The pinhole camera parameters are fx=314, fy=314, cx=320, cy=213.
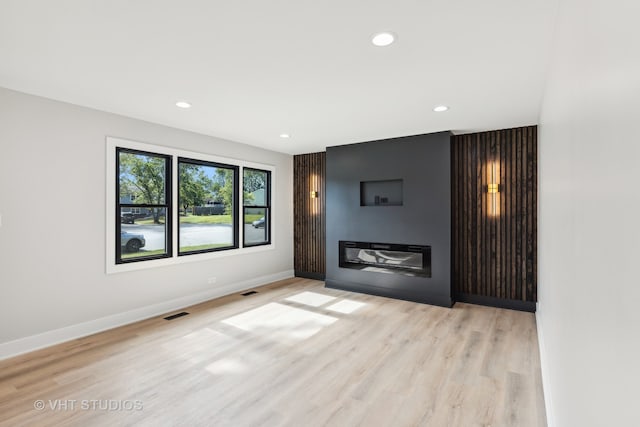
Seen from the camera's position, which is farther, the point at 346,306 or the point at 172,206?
the point at 346,306

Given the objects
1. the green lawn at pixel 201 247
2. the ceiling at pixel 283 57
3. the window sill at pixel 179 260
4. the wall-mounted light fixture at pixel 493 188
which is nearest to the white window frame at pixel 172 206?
the window sill at pixel 179 260

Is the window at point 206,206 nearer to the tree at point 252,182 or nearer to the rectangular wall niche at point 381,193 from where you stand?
the tree at point 252,182

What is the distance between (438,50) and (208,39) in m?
1.62

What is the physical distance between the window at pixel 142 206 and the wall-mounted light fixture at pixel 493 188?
14.8 ft

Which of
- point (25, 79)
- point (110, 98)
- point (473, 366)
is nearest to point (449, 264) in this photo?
point (473, 366)

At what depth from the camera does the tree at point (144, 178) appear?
13.0 feet

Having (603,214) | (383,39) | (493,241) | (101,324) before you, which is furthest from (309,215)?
(603,214)

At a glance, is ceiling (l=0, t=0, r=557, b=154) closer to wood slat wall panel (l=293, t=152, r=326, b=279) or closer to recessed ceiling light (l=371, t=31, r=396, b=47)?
recessed ceiling light (l=371, t=31, r=396, b=47)

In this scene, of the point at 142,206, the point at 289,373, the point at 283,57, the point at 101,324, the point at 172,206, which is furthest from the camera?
the point at 172,206

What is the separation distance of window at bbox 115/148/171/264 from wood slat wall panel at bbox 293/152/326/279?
271 centimetres

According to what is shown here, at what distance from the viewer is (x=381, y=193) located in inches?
206

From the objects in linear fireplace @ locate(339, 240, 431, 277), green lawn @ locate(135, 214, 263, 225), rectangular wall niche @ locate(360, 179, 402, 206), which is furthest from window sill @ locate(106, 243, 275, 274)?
rectangular wall niche @ locate(360, 179, 402, 206)

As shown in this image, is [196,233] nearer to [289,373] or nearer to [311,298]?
[311,298]

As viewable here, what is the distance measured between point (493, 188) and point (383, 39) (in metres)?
3.17
